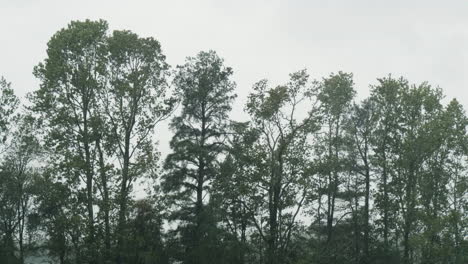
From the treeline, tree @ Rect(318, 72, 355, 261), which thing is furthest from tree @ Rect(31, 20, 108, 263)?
tree @ Rect(318, 72, 355, 261)

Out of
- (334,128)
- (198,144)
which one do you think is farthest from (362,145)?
(198,144)

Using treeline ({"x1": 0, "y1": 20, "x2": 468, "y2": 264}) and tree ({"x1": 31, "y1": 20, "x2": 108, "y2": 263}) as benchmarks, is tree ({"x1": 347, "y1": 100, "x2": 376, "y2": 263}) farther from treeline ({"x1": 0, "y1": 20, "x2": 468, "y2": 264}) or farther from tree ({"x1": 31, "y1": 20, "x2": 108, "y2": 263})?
tree ({"x1": 31, "y1": 20, "x2": 108, "y2": 263})

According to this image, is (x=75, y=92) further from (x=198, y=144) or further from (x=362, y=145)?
(x=362, y=145)

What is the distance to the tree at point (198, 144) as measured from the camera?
31547 mm

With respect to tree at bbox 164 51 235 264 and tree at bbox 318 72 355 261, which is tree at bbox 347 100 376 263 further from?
tree at bbox 164 51 235 264

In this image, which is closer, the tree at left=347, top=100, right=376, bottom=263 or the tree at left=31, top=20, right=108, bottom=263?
the tree at left=31, top=20, right=108, bottom=263

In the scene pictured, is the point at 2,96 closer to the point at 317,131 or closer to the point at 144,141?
the point at 144,141

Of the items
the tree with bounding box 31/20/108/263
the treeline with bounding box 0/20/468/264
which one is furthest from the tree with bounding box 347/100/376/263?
the tree with bounding box 31/20/108/263

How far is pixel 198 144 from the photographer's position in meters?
33.2

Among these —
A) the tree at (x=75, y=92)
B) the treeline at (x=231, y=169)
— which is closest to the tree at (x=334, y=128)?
the treeline at (x=231, y=169)

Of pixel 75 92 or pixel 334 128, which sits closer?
pixel 75 92

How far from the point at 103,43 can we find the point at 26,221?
2125 cm

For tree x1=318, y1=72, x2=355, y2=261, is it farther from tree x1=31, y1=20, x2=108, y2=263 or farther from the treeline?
tree x1=31, y1=20, x2=108, y2=263

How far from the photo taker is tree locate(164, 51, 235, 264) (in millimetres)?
31547
